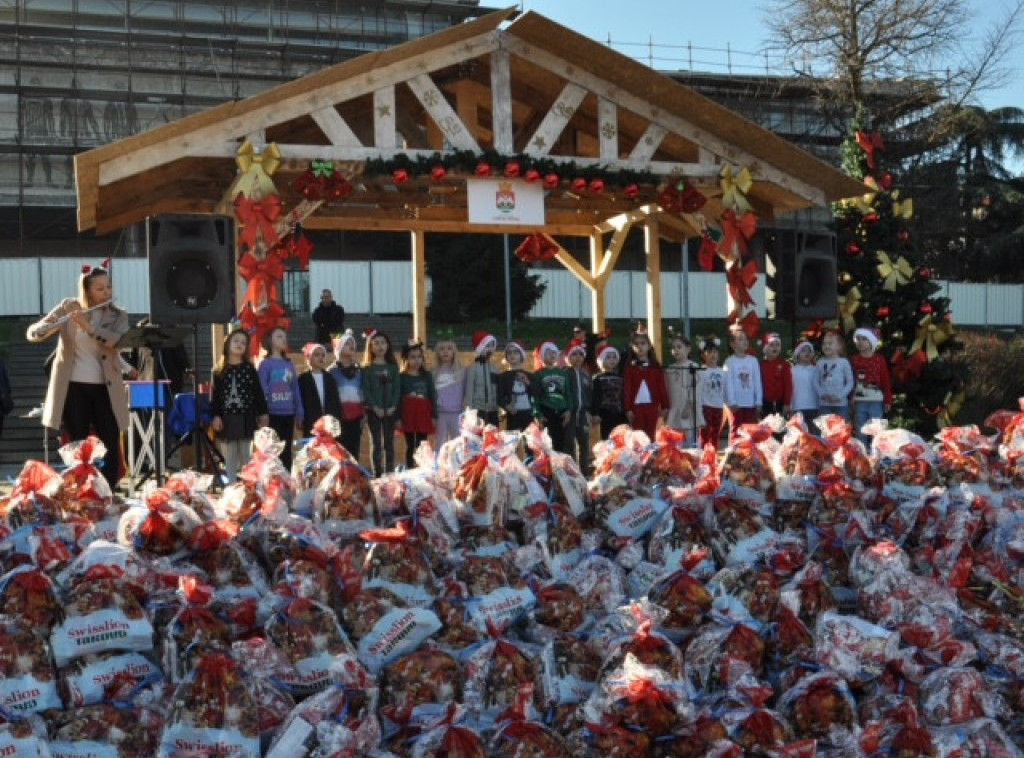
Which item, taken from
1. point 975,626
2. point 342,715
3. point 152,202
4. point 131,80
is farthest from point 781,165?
point 131,80

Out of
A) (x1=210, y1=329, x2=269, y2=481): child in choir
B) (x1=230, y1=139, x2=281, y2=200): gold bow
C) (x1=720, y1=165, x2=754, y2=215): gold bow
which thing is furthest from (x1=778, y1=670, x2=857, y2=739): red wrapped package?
(x1=720, y1=165, x2=754, y2=215): gold bow

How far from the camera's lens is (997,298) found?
3219 cm

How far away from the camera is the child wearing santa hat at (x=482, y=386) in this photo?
10984 mm

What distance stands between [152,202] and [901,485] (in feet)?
31.1

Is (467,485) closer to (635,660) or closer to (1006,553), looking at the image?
(635,660)

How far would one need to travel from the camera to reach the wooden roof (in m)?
10.8

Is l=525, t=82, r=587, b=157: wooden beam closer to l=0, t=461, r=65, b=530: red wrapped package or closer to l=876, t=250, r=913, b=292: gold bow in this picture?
l=876, t=250, r=913, b=292: gold bow

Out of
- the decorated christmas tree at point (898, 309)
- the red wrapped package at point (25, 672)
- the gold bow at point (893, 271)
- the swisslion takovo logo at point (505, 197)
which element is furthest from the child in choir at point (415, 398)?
the red wrapped package at point (25, 672)

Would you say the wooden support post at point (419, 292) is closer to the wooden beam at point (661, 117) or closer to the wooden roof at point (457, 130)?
the wooden roof at point (457, 130)

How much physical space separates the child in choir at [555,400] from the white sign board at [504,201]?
1.59 metres

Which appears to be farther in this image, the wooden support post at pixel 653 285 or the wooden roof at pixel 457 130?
the wooden support post at pixel 653 285

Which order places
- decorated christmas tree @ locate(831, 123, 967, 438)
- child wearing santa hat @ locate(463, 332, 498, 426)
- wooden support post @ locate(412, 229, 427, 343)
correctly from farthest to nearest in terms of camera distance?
decorated christmas tree @ locate(831, 123, 967, 438), wooden support post @ locate(412, 229, 427, 343), child wearing santa hat @ locate(463, 332, 498, 426)

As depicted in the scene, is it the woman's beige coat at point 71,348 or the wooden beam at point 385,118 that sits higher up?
the wooden beam at point 385,118

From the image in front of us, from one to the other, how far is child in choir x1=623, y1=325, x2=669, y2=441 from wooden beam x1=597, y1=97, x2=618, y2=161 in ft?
6.26
